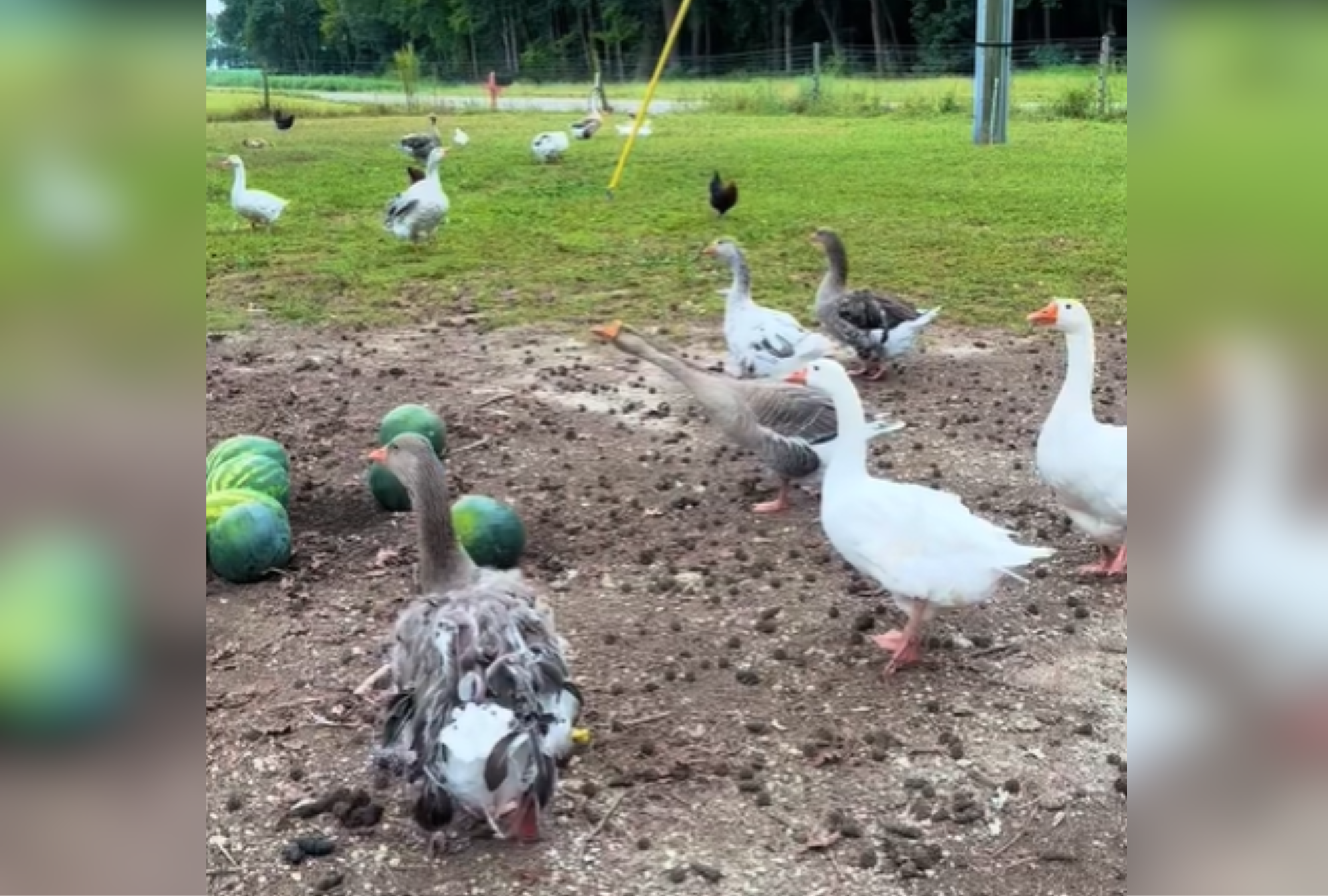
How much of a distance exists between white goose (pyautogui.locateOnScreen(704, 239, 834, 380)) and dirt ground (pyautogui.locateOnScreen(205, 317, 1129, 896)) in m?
0.66

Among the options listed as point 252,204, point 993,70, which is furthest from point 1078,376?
point 993,70

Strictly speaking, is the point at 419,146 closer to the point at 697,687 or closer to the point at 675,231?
the point at 675,231

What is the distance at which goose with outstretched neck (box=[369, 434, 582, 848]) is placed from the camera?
315cm

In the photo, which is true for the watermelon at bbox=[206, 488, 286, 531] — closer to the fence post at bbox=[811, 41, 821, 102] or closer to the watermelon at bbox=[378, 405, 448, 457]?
the watermelon at bbox=[378, 405, 448, 457]

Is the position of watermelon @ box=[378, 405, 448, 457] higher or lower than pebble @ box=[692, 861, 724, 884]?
higher

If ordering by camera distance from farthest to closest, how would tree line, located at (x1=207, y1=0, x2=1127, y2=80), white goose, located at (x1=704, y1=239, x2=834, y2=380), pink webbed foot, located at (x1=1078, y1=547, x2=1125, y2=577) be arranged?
1. tree line, located at (x1=207, y1=0, x2=1127, y2=80)
2. white goose, located at (x1=704, y1=239, x2=834, y2=380)
3. pink webbed foot, located at (x1=1078, y1=547, x2=1125, y2=577)

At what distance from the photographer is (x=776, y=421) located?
602cm

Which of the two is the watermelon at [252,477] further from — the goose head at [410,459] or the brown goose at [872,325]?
the brown goose at [872,325]
